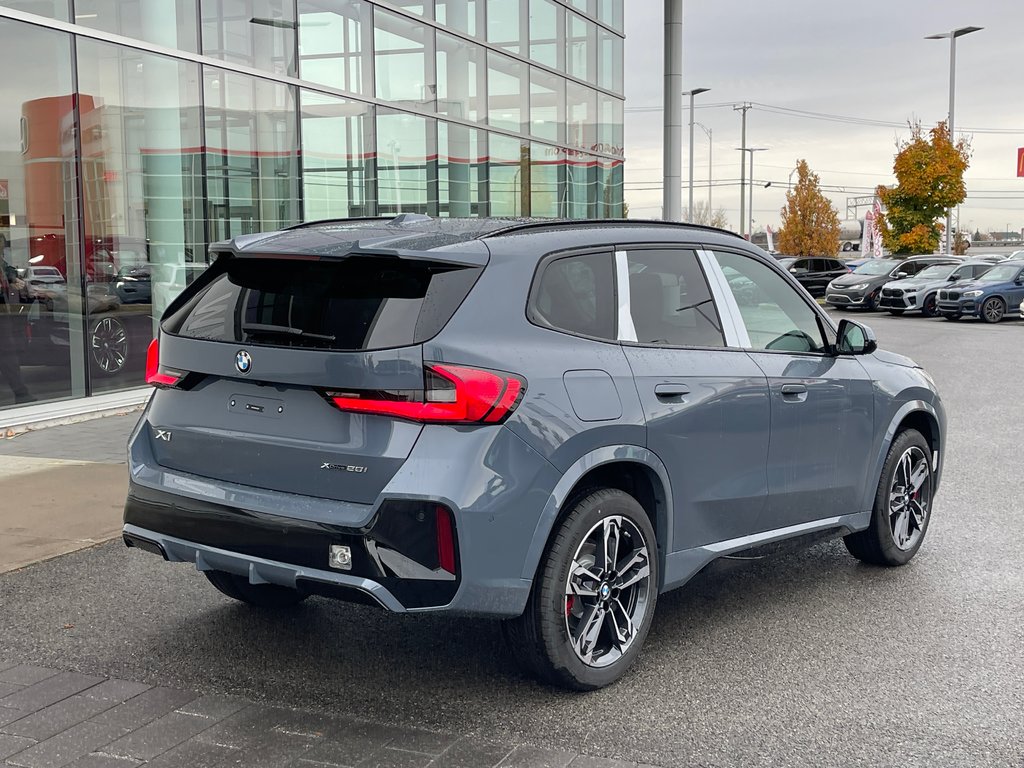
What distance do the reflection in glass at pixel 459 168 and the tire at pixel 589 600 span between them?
14957 millimetres

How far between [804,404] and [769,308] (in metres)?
0.48

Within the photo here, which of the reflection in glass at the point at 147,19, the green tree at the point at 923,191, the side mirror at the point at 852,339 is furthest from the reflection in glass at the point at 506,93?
the green tree at the point at 923,191

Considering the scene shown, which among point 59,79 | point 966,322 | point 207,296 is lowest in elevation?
point 966,322

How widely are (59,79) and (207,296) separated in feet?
28.8

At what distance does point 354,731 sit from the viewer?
12.9 feet

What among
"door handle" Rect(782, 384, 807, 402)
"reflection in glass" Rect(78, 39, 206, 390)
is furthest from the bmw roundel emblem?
"reflection in glass" Rect(78, 39, 206, 390)

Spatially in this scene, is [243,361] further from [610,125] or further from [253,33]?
[610,125]

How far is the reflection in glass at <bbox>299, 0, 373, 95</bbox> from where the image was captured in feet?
51.2

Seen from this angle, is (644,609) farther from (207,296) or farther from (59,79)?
(59,79)

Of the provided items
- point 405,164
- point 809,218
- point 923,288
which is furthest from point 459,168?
point 809,218

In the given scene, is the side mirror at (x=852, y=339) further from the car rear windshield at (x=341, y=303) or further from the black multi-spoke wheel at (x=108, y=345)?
the black multi-spoke wheel at (x=108, y=345)

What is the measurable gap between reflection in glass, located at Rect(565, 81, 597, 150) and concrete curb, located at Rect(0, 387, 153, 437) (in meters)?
13.0

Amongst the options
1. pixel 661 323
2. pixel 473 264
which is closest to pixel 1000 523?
pixel 661 323

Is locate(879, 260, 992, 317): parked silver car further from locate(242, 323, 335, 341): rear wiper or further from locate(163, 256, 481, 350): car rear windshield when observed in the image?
locate(242, 323, 335, 341): rear wiper
